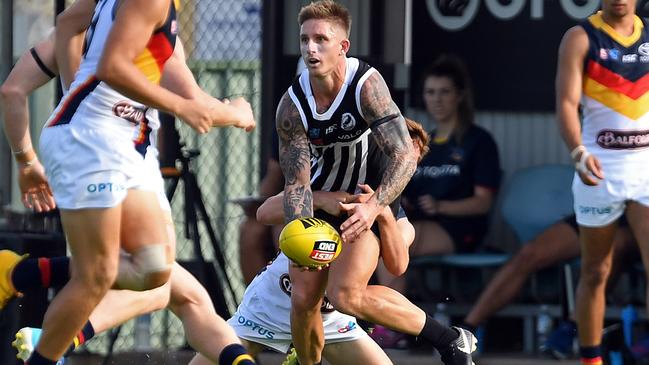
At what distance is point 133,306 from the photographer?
7.02 m

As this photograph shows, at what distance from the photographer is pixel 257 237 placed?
406 inches

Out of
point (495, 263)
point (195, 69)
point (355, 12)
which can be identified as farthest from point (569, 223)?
point (195, 69)

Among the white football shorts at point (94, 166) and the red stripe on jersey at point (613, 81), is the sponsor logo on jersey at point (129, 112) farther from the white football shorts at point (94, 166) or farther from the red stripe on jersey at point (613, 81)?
the red stripe on jersey at point (613, 81)

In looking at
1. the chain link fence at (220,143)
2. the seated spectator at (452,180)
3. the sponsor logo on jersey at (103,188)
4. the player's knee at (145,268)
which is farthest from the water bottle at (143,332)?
the sponsor logo on jersey at (103,188)

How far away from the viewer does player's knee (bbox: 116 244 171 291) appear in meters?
6.41

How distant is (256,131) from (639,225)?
10.5 feet

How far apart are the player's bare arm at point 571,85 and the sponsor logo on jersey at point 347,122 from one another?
1692mm

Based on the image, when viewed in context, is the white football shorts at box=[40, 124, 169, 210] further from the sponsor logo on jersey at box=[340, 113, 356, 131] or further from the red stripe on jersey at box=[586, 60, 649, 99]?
the red stripe on jersey at box=[586, 60, 649, 99]

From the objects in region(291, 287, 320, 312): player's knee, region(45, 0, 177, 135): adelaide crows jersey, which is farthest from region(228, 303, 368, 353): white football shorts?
region(45, 0, 177, 135): adelaide crows jersey

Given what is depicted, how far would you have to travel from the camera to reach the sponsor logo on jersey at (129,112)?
6.42 metres

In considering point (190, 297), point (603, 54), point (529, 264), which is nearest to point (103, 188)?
point (190, 297)

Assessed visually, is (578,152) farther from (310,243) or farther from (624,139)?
(310,243)

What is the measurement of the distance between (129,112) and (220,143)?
16.3 feet

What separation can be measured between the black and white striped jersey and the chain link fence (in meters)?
3.42
